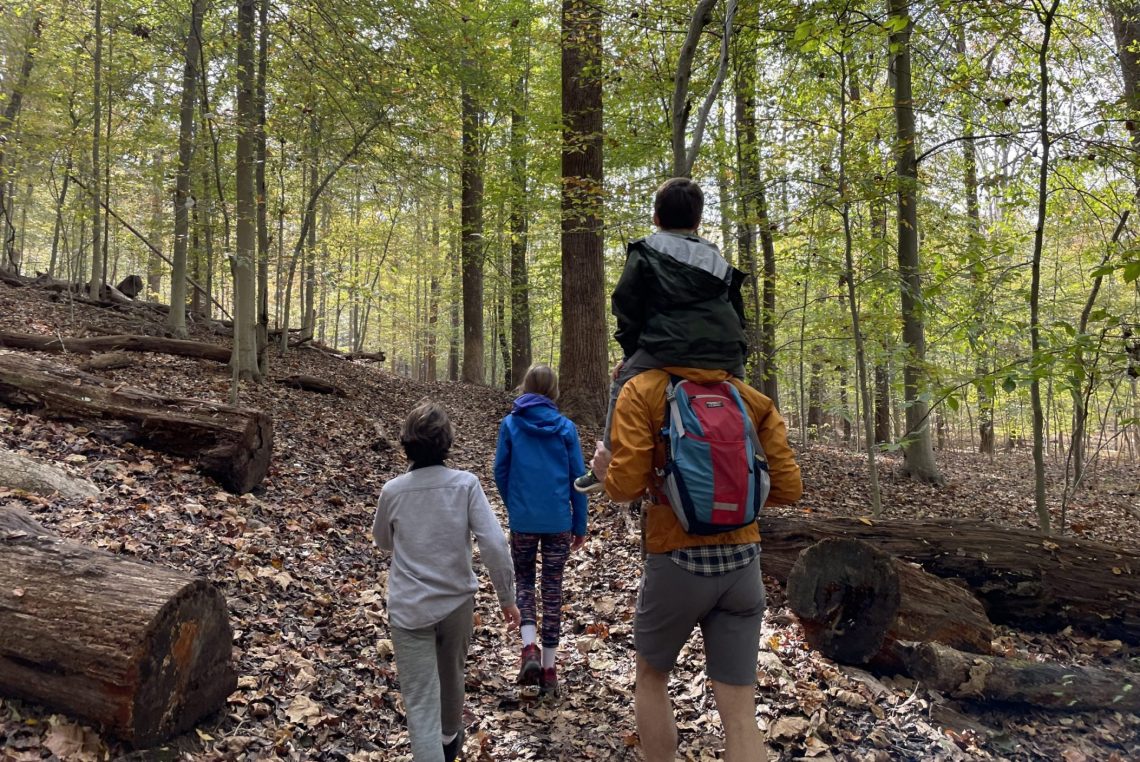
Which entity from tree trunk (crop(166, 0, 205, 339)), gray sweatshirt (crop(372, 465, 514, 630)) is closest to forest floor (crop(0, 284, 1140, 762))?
gray sweatshirt (crop(372, 465, 514, 630))

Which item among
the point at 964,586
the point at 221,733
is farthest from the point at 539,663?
the point at 964,586

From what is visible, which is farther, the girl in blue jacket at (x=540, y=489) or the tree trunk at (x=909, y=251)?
the tree trunk at (x=909, y=251)

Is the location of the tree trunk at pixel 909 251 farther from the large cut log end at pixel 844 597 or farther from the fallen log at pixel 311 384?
the fallen log at pixel 311 384

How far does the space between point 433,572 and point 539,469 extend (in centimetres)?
142

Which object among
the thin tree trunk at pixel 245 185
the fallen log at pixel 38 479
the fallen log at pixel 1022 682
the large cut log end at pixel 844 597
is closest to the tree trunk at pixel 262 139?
the thin tree trunk at pixel 245 185

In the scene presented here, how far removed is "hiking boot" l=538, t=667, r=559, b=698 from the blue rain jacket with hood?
0.86 m

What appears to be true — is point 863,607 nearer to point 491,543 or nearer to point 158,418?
point 491,543

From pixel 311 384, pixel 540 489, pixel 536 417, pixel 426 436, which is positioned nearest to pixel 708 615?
pixel 426 436

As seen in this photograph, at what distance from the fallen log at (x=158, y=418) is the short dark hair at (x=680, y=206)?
5.33 metres

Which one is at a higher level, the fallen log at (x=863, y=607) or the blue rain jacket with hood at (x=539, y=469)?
the blue rain jacket with hood at (x=539, y=469)

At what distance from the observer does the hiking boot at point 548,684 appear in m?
3.92

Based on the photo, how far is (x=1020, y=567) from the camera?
16.6 ft

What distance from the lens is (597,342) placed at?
1007 centimetres

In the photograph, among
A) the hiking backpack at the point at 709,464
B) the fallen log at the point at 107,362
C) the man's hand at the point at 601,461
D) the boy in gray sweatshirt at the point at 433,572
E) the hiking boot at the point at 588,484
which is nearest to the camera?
the hiking backpack at the point at 709,464
